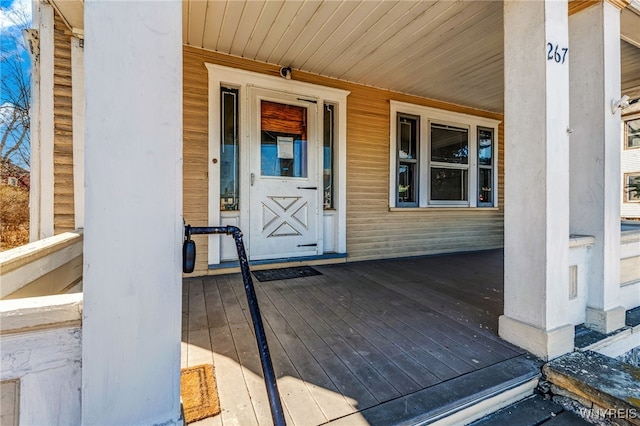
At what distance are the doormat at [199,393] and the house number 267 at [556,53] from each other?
2.48 m

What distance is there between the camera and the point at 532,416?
136 centimetres

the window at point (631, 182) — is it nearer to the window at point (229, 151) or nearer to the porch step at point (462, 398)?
the porch step at point (462, 398)

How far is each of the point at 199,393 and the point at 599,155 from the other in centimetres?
281

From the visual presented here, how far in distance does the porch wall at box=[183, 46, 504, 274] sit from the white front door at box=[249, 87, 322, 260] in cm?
43

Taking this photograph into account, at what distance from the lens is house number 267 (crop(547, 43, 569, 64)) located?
1652 mm

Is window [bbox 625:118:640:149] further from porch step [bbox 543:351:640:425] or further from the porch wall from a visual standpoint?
porch step [bbox 543:351:640:425]

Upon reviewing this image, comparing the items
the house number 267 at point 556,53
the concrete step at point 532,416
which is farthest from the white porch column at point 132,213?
the house number 267 at point 556,53

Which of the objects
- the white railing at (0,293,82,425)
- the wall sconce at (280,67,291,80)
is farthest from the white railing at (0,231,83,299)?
the wall sconce at (280,67,291,80)

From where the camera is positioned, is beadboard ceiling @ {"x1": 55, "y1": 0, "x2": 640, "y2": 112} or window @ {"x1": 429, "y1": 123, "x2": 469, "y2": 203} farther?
window @ {"x1": 429, "y1": 123, "x2": 469, "y2": 203}

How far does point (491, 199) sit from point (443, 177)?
1245 mm

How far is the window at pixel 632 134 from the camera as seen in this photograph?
10.5m

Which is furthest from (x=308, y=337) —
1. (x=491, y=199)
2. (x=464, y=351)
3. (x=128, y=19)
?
(x=491, y=199)

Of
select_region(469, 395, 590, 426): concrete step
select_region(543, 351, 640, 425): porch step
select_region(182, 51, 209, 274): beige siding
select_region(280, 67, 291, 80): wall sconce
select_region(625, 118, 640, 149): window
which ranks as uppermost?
select_region(625, 118, 640, 149): window

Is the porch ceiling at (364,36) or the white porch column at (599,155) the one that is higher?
the porch ceiling at (364,36)
